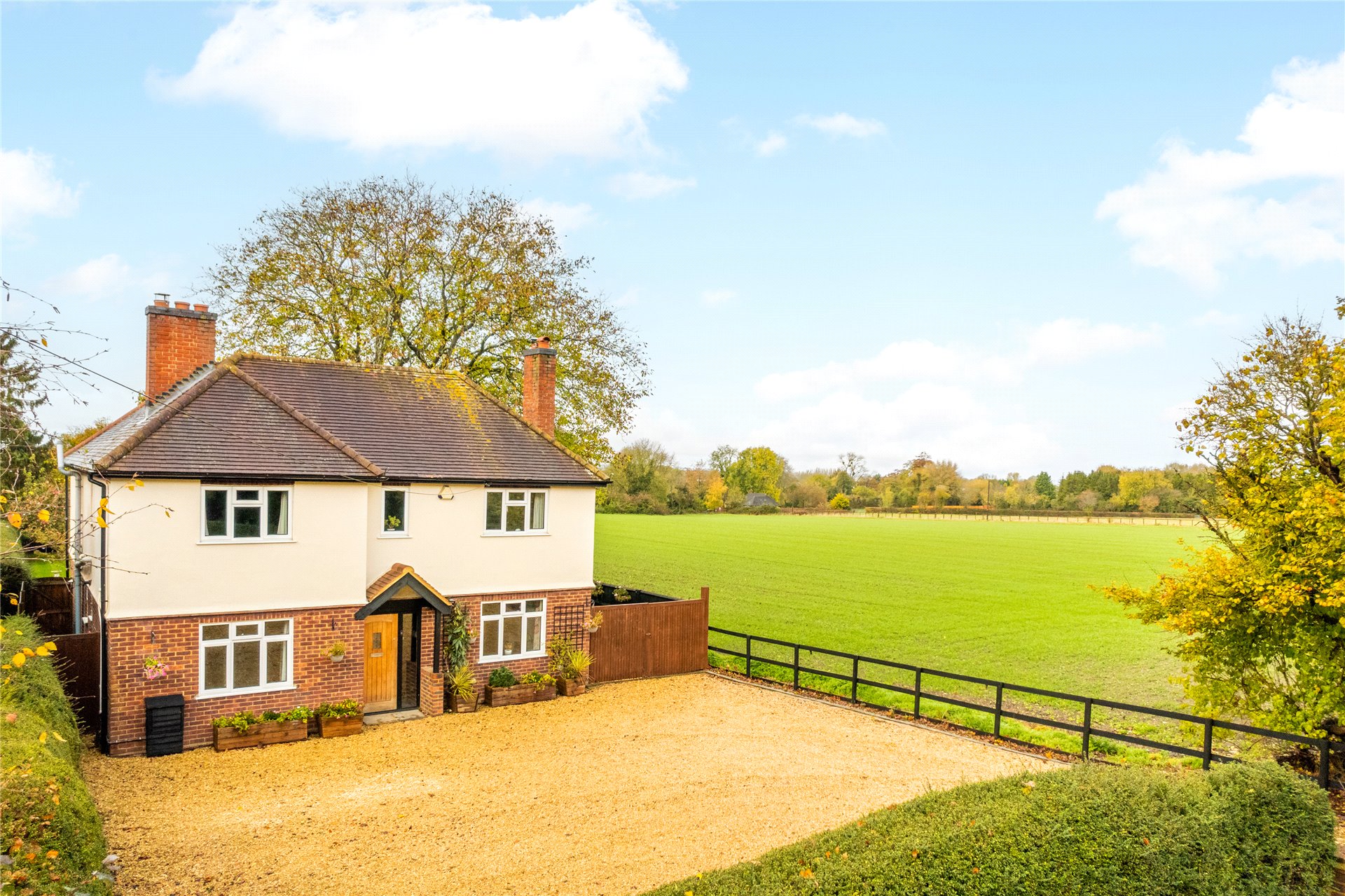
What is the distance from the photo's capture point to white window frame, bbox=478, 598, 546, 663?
Result: 59.3 feet

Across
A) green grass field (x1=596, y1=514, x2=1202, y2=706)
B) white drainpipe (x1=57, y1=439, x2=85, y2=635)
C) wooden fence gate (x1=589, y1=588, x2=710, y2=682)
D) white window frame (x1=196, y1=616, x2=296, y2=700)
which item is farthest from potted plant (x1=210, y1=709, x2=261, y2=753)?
green grass field (x1=596, y1=514, x2=1202, y2=706)

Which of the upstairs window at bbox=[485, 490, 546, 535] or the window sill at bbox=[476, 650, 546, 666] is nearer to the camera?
the window sill at bbox=[476, 650, 546, 666]

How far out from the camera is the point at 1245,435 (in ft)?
42.2

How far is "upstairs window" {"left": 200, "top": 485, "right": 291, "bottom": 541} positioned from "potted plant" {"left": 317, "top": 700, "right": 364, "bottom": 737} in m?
3.17

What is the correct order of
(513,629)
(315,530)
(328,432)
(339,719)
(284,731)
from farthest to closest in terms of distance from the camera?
(513,629) → (328,432) → (315,530) → (339,719) → (284,731)

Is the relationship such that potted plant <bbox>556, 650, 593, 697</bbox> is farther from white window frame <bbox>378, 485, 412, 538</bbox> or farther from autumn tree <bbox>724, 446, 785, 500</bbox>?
autumn tree <bbox>724, 446, 785, 500</bbox>

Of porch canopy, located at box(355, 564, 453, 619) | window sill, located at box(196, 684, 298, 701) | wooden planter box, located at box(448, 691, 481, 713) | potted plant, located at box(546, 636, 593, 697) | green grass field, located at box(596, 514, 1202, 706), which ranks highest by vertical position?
porch canopy, located at box(355, 564, 453, 619)

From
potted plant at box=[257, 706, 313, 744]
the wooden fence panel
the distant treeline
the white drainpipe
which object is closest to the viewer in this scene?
the wooden fence panel

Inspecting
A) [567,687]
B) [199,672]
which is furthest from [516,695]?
[199,672]

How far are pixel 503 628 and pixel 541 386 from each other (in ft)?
19.3

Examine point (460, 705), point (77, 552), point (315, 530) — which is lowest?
point (460, 705)

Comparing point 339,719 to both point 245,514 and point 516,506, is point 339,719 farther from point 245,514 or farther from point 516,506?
point 516,506

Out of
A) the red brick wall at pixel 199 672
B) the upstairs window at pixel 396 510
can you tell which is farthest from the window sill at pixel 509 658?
the upstairs window at pixel 396 510

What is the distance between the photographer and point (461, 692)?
17.0 meters
